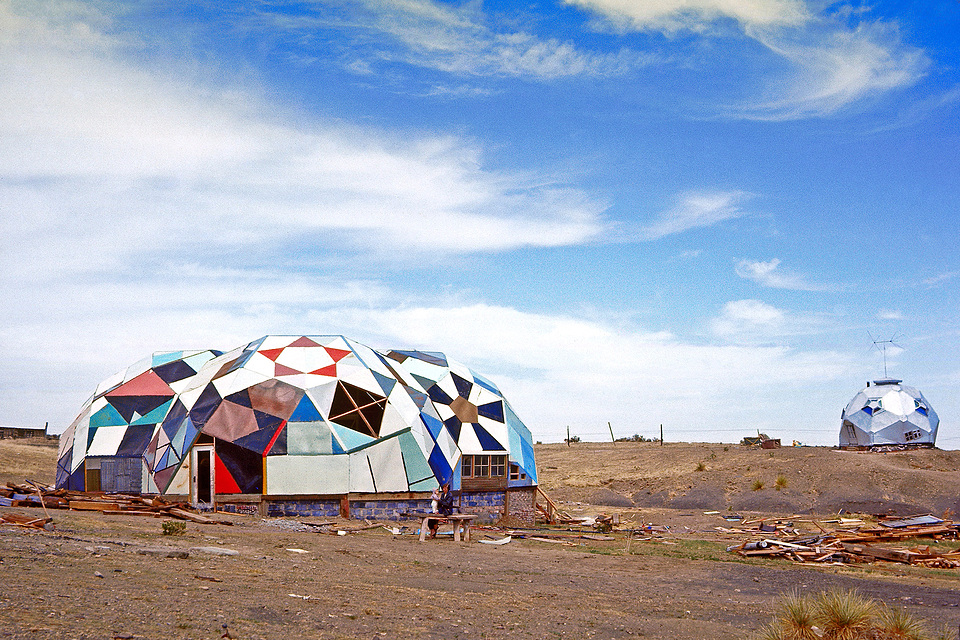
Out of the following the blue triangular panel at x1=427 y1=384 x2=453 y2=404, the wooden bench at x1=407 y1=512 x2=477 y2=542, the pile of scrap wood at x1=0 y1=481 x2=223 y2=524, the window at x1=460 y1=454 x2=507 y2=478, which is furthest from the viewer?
the blue triangular panel at x1=427 y1=384 x2=453 y2=404

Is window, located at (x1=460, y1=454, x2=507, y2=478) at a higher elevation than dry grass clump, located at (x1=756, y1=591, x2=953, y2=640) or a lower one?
higher

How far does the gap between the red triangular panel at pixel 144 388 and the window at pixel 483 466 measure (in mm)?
11463

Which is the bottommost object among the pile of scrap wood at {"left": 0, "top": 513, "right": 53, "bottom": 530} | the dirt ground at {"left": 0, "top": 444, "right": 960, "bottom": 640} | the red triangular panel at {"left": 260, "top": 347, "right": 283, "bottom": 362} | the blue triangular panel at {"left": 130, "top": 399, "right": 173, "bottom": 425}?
the dirt ground at {"left": 0, "top": 444, "right": 960, "bottom": 640}

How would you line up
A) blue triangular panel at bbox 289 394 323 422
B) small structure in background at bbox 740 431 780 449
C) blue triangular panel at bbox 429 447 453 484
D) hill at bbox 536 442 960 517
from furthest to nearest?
1. small structure in background at bbox 740 431 780 449
2. hill at bbox 536 442 960 517
3. blue triangular panel at bbox 429 447 453 484
4. blue triangular panel at bbox 289 394 323 422

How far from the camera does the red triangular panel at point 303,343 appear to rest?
31562 millimetres

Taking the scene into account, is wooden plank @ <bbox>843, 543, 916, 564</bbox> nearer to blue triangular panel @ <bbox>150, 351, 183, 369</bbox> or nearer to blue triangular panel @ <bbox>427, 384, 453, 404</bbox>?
blue triangular panel @ <bbox>427, 384, 453, 404</bbox>

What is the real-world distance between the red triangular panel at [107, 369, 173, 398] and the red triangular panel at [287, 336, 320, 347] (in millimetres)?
5243

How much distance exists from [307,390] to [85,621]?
19843 mm

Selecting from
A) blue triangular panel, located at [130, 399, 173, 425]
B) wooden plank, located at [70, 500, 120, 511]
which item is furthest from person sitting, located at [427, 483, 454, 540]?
blue triangular panel, located at [130, 399, 173, 425]

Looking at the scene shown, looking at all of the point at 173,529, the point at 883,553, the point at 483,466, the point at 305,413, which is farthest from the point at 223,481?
the point at 883,553

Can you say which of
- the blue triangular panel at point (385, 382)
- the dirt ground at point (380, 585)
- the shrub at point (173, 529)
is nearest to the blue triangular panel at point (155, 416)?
the blue triangular panel at point (385, 382)

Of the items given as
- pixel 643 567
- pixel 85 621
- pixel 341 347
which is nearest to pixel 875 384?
pixel 341 347

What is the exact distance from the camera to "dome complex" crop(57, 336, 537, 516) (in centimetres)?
2700

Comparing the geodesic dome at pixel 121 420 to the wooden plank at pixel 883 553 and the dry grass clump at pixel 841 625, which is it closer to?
the wooden plank at pixel 883 553
